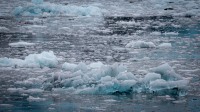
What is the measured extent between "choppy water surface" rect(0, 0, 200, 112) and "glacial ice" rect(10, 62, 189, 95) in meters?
0.15

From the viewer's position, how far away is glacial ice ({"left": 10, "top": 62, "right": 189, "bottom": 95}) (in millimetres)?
6578

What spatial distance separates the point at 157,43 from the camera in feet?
37.8

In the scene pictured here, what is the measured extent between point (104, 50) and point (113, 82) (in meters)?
3.93

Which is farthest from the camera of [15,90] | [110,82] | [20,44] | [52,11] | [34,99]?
[52,11]

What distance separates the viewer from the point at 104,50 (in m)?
10.5

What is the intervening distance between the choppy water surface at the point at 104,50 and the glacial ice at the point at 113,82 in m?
0.15

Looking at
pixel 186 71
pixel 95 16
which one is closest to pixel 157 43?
pixel 186 71

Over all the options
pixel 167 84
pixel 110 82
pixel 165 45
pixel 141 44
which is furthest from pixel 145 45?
pixel 110 82

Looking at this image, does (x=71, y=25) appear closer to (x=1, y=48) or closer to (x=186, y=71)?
(x=1, y=48)

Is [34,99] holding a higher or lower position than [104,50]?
lower

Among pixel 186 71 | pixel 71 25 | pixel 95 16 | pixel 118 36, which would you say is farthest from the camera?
pixel 95 16

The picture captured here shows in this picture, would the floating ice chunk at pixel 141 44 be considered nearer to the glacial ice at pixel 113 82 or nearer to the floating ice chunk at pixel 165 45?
the floating ice chunk at pixel 165 45

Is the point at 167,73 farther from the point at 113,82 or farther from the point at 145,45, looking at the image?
the point at 145,45

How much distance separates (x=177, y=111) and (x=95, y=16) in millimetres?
13393
